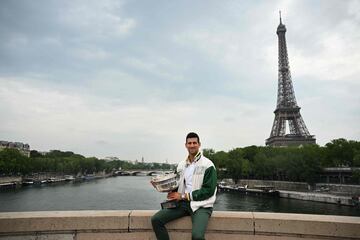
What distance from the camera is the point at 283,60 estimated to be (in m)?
80.2

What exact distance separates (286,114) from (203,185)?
7867 centimetres

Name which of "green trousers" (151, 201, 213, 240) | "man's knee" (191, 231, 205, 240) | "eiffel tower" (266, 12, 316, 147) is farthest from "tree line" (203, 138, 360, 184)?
"man's knee" (191, 231, 205, 240)

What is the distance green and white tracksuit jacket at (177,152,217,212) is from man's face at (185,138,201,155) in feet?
0.44

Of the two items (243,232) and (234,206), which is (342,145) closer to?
(234,206)

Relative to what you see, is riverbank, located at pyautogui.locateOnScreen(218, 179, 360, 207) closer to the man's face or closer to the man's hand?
the man's face

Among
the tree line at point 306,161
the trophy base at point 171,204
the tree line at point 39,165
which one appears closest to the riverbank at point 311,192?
the tree line at point 306,161

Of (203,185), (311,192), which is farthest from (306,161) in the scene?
(203,185)

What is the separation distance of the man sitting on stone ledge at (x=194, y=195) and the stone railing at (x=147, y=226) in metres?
0.21

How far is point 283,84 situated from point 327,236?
81297 millimetres

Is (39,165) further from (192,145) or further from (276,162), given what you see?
(192,145)

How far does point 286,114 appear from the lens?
256 ft

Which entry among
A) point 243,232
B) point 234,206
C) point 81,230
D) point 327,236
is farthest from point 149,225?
point 234,206

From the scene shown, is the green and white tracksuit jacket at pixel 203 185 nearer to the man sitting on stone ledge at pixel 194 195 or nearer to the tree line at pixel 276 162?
the man sitting on stone ledge at pixel 194 195

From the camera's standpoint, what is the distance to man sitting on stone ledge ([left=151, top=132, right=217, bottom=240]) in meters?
4.04
